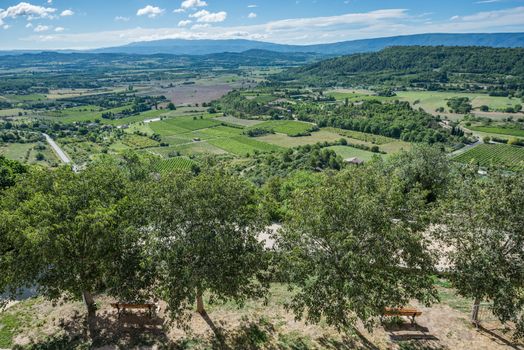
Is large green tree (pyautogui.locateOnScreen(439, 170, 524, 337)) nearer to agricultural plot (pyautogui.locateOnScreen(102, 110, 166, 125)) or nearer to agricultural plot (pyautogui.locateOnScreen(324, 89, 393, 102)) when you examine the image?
agricultural plot (pyautogui.locateOnScreen(102, 110, 166, 125))

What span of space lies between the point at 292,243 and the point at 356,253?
3.07m

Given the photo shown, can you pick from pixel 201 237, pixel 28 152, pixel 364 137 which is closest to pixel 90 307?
pixel 201 237

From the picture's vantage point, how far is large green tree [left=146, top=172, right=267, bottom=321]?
1614cm

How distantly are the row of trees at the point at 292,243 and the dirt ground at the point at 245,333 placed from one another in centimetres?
188

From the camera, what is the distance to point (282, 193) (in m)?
44.8

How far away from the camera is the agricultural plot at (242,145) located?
351 feet

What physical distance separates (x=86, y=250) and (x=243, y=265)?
729 cm

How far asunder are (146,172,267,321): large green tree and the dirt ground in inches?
89.5

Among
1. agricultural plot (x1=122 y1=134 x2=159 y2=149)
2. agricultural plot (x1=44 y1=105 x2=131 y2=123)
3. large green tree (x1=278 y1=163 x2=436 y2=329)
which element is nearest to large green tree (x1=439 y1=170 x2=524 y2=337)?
large green tree (x1=278 y1=163 x2=436 y2=329)

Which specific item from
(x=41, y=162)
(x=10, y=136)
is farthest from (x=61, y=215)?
(x=10, y=136)

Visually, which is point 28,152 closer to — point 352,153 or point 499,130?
point 352,153

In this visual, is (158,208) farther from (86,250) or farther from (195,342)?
(195,342)

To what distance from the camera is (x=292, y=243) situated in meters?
17.2

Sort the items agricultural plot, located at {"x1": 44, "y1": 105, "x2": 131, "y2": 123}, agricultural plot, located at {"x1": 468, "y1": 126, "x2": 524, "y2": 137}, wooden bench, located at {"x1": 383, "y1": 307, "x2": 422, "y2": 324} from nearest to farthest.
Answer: wooden bench, located at {"x1": 383, "y1": 307, "x2": 422, "y2": 324} < agricultural plot, located at {"x1": 468, "y1": 126, "x2": 524, "y2": 137} < agricultural plot, located at {"x1": 44, "y1": 105, "x2": 131, "y2": 123}
